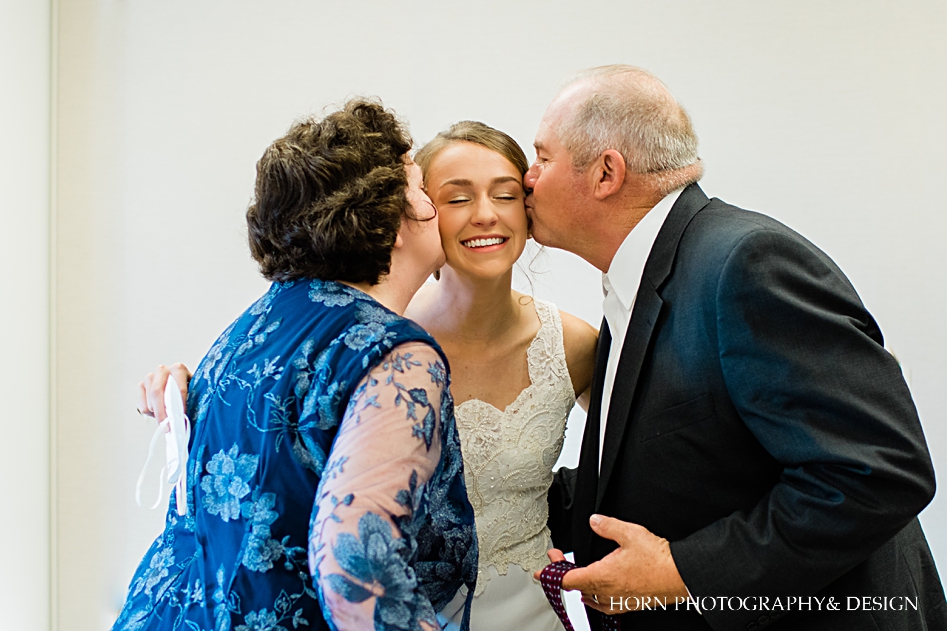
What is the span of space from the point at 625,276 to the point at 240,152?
200 cm

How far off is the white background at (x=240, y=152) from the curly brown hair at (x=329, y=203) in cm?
178

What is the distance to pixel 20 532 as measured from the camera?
3.05m

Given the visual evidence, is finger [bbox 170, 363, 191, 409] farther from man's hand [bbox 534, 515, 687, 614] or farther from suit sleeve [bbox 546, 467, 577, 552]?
suit sleeve [bbox 546, 467, 577, 552]

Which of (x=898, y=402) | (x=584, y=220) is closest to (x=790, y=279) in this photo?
(x=898, y=402)

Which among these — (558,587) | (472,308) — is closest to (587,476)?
(558,587)

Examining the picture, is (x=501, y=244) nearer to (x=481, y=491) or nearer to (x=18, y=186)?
(x=481, y=491)

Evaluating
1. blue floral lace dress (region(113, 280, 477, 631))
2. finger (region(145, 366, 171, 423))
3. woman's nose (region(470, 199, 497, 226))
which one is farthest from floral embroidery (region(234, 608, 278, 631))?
woman's nose (region(470, 199, 497, 226))

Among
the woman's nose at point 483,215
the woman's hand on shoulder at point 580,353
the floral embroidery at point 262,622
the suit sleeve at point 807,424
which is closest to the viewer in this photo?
the floral embroidery at point 262,622

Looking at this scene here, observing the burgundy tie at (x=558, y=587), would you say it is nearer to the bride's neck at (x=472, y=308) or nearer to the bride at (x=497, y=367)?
the bride at (x=497, y=367)

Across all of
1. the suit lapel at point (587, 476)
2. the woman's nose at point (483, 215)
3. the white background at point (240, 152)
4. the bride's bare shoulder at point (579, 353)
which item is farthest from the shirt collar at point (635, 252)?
the white background at point (240, 152)

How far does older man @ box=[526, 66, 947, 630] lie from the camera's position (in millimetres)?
1290

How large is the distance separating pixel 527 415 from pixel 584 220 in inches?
20.7

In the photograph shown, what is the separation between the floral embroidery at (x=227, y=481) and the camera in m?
1.11

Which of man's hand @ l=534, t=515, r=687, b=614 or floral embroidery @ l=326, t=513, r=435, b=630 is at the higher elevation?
floral embroidery @ l=326, t=513, r=435, b=630
